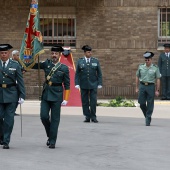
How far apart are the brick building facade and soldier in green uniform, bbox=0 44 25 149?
12619 millimetres

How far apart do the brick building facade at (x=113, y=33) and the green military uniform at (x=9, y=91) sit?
1262 centimetres

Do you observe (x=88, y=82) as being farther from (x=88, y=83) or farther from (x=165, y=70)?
(x=165, y=70)

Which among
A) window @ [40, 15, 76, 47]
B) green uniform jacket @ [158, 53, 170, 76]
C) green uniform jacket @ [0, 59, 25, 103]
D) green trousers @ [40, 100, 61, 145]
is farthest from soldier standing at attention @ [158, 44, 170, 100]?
green uniform jacket @ [0, 59, 25, 103]

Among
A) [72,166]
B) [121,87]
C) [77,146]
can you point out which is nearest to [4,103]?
[77,146]

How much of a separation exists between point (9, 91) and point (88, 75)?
5.68 metres

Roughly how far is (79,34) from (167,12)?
308 centimetres

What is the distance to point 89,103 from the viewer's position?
19578 millimetres

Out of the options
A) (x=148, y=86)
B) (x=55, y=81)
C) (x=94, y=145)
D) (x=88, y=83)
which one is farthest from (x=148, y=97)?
(x=55, y=81)

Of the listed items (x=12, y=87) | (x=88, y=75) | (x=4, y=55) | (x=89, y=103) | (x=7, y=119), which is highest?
(x=4, y=55)

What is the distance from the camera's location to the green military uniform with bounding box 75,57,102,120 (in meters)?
19.3

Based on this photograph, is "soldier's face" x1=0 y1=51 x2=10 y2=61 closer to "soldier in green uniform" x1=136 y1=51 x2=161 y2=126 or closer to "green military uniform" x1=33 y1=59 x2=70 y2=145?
"green military uniform" x1=33 y1=59 x2=70 y2=145

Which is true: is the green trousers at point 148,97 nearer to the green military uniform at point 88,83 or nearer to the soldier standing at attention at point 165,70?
the green military uniform at point 88,83

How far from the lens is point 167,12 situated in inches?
1061

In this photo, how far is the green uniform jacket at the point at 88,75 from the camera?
19438 mm
